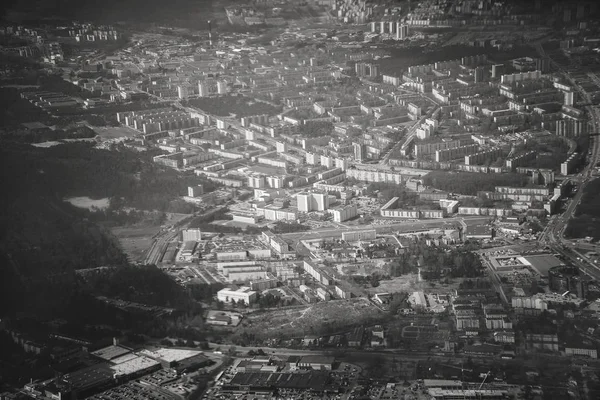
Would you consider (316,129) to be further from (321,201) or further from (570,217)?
(570,217)

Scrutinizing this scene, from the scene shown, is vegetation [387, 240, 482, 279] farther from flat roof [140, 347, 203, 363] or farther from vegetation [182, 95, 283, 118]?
vegetation [182, 95, 283, 118]

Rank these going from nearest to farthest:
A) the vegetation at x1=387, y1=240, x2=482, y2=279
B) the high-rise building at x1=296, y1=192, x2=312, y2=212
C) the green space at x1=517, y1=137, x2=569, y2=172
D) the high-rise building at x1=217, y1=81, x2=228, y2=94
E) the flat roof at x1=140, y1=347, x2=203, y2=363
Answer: the flat roof at x1=140, y1=347, x2=203, y2=363
the vegetation at x1=387, y1=240, x2=482, y2=279
the high-rise building at x1=296, y1=192, x2=312, y2=212
the green space at x1=517, y1=137, x2=569, y2=172
the high-rise building at x1=217, y1=81, x2=228, y2=94

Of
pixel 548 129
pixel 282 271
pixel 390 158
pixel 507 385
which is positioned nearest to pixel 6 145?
pixel 390 158

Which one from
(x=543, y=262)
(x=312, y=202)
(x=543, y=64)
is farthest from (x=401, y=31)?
(x=543, y=262)

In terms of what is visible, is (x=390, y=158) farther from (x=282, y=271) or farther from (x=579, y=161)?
(x=282, y=271)

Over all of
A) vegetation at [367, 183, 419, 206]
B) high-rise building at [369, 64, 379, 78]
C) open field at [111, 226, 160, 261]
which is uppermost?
high-rise building at [369, 64, 379, 78]

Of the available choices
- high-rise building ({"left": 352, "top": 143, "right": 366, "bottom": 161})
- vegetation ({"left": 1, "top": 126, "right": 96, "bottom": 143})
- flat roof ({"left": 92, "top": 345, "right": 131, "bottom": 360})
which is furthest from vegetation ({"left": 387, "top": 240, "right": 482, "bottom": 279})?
vegetation ({"left": 1, "top": 126, "right": 96, "bottom": 143})

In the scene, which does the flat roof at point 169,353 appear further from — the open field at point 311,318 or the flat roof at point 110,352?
the open field at point 311,318
